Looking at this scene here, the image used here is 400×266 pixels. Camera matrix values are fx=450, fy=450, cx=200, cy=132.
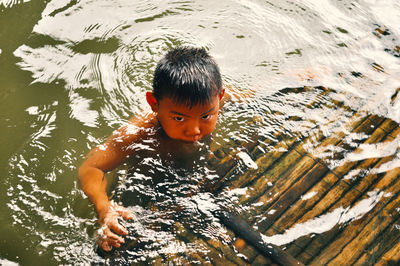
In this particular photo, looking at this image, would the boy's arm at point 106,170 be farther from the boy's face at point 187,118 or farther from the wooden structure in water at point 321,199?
the wooden structure in water at point 321,199

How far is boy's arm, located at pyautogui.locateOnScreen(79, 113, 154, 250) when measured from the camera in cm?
289

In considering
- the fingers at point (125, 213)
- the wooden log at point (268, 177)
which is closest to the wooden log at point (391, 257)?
the wooden log at point (268, 177)

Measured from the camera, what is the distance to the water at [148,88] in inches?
122

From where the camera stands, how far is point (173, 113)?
9.74 ft

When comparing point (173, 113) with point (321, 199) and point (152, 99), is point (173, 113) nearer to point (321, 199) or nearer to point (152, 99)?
point (152, 99)

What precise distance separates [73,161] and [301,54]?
231cm

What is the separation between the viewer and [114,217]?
2930 mm

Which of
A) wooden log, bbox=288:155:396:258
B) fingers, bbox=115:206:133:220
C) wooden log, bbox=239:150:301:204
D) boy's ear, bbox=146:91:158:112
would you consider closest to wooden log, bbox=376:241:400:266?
wooden log, bbox=288:155:396:258

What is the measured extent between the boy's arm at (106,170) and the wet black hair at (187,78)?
0.46m

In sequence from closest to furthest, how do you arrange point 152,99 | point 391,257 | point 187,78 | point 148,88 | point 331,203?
point 391,257
point 187,78
point 331,203
point 152,99
point 148,88

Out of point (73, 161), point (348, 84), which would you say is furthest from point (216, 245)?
point (348, 84)

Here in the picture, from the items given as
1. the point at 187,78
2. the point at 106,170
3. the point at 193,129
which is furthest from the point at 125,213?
the point at 187,78

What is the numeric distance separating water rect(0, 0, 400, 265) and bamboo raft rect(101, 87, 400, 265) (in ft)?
0.15

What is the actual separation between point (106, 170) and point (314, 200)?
148 cm
